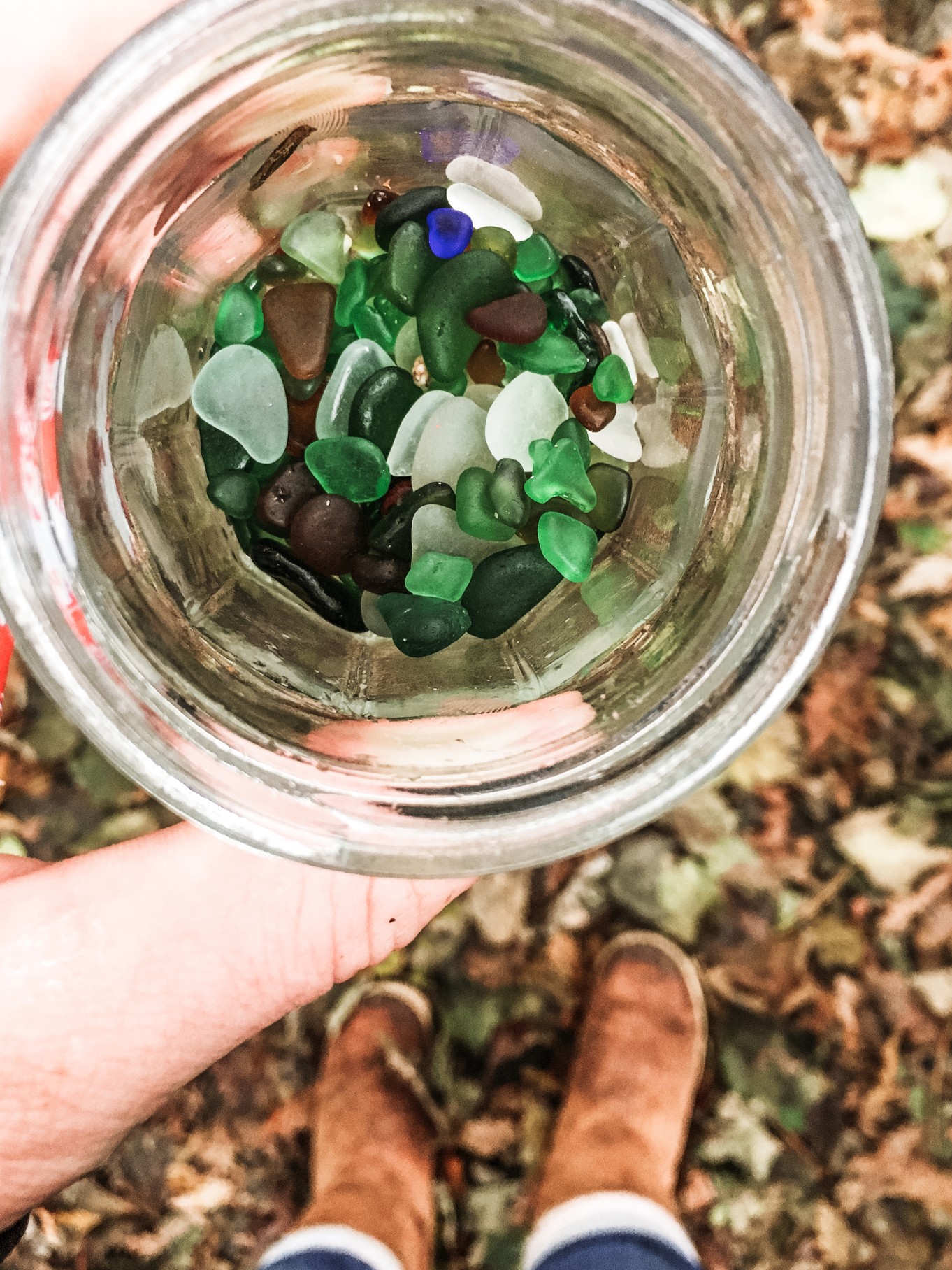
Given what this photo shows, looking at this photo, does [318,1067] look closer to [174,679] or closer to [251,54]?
[174,679]

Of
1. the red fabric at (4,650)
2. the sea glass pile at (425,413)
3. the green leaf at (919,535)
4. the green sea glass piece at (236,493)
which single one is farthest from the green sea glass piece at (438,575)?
the green leaf at (919,535)

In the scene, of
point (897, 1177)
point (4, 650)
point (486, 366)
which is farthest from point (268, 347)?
point (897, 1177)

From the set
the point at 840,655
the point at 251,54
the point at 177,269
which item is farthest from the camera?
the point at 840,655

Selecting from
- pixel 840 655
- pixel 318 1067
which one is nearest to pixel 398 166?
pixel 840 655

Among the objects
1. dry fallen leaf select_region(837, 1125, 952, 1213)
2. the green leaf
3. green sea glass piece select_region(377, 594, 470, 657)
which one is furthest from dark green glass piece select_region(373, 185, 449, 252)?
dry fallen leaf select_region(837, 1125, 952, 1213)

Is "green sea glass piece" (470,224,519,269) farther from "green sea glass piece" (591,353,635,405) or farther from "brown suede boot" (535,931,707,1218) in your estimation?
"brown suede boot" (535,931,707,1218)
